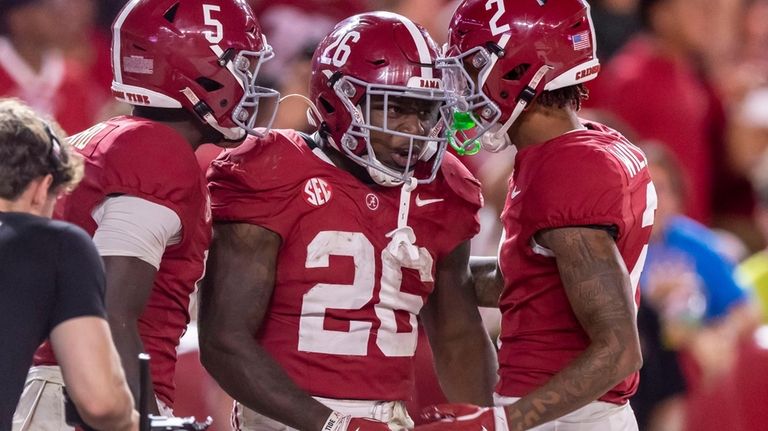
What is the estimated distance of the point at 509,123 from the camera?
4117 millimetres

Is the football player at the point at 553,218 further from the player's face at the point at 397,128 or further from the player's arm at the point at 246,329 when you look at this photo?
the player's arm at the point at 246,329

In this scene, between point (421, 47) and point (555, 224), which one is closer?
point (555, 224)

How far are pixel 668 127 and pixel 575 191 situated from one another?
372cm

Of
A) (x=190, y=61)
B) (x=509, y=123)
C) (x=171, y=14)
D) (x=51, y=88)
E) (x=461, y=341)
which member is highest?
(x=171, y=14)

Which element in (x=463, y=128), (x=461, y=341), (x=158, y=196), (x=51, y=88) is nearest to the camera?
(x=158, y=196)

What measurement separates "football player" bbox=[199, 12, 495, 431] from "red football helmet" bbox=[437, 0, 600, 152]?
0.32 ft

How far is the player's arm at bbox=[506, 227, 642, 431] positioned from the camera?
375 cm

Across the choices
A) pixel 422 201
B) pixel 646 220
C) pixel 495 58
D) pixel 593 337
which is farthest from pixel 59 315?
pixel 646 220

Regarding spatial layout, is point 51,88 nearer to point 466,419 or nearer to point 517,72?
point 517,72

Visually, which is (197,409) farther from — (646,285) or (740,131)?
(740,131)

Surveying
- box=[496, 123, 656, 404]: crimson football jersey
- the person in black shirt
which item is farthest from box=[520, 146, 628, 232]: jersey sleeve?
the person in black shirt

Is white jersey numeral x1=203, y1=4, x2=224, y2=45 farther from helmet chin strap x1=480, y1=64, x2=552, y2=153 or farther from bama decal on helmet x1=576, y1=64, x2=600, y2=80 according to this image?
bama decal on helmet x1=576, y1=64, x2=600, y2=80

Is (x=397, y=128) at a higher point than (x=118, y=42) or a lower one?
lower

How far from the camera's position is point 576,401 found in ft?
12.3
